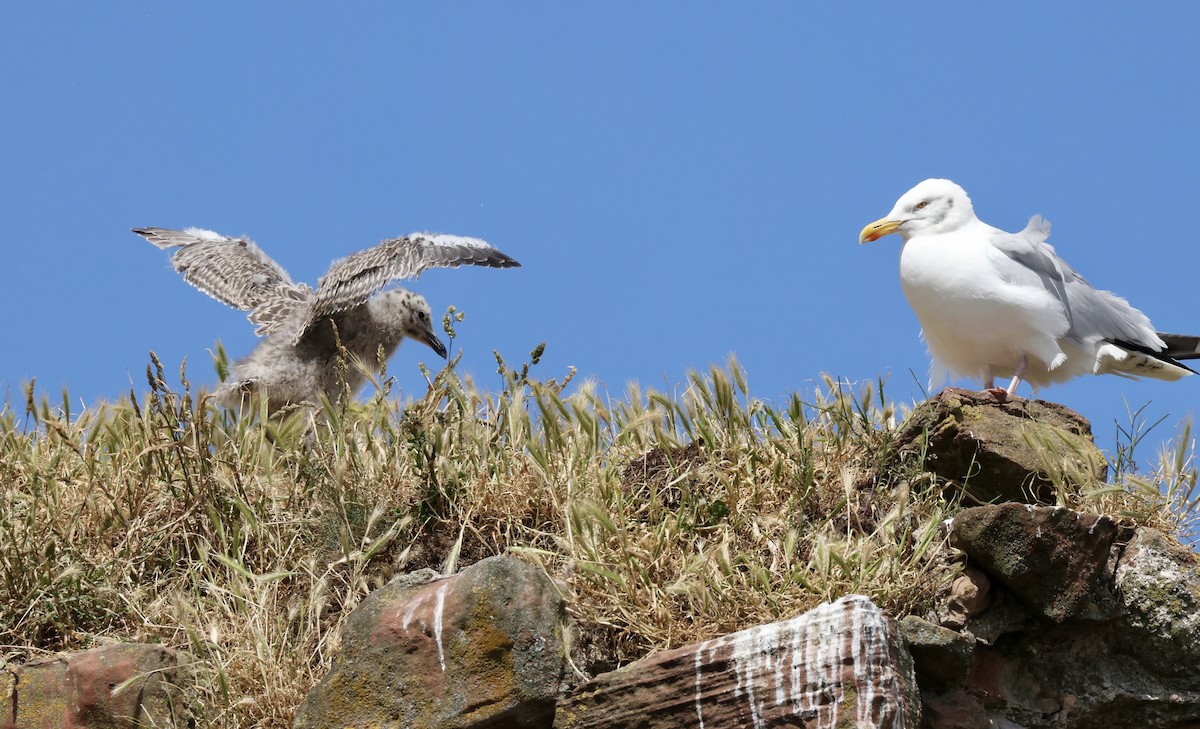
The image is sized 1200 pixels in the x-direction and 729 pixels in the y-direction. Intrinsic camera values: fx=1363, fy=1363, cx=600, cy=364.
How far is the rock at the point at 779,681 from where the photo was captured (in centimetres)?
471

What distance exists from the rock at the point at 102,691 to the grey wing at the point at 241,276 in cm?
388

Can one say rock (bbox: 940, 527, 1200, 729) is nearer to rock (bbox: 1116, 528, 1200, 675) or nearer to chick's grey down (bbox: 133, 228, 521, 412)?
rock (bbox: 1116, 528, 1200, 675)

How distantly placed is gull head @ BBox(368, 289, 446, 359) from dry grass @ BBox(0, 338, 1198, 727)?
7.19 ft

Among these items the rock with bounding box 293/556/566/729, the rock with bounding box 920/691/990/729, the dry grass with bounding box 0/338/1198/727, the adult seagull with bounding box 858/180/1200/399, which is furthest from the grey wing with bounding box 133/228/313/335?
the rock with bounding box 920/691/990/729

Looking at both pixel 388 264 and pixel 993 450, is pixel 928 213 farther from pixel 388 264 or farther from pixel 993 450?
pixel 388 264

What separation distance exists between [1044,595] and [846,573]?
775 mm

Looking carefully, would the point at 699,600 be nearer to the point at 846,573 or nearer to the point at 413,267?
the point at 846,573

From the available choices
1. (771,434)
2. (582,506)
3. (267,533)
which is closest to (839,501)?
(771,434)

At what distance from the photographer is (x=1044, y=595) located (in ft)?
17.6

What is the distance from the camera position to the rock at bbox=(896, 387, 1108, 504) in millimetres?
5945

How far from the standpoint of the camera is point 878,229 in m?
8.09

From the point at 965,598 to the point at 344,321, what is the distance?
496 centimetres

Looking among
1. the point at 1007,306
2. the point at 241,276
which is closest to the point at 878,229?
the point at 1007,306

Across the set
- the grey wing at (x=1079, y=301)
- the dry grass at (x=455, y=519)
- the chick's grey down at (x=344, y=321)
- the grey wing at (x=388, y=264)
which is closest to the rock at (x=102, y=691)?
the dry grass at (x=455, y=519)
